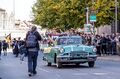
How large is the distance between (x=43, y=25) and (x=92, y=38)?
3581 cm

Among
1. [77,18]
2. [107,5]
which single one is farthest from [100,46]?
[77,18]

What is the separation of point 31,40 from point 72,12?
36990 millimetres

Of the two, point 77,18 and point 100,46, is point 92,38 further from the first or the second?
point 77,18

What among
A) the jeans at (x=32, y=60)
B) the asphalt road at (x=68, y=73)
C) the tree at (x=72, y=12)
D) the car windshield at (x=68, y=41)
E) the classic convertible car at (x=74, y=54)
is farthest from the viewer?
the tree at (x=72, y=12)

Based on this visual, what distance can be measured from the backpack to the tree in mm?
29030

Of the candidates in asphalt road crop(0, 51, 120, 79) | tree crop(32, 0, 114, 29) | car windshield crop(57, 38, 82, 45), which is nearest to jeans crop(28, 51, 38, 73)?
asphalt road crop(0, 51, 120, 79)

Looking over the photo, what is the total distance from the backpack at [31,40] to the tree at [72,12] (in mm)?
29030

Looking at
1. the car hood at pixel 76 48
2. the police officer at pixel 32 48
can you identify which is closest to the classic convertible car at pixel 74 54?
the car hood at pixel 76 48

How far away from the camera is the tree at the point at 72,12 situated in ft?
175

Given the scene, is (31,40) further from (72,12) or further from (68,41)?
(72,12)

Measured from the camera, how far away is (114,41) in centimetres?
4325

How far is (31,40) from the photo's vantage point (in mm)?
21172

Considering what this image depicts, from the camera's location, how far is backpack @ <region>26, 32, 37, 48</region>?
21.1 metres

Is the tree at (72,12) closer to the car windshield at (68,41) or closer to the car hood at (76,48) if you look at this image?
the car windshield at (68,41)
